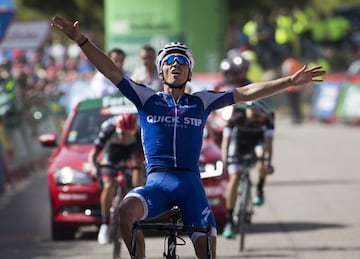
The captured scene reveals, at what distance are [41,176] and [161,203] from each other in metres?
15.1

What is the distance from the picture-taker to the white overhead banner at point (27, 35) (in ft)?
92.3

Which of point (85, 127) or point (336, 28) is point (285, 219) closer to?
point (85, 127)

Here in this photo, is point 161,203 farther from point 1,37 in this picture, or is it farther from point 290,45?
point 290,45

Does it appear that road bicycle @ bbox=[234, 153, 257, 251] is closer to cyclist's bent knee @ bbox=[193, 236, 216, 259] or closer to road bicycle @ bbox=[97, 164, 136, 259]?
road bicycle @ bbox=[97, 164, 136, 259]

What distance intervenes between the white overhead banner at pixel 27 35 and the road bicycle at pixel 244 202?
573 inches

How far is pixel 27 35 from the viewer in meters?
28.5

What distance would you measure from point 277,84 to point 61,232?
18.9 ft

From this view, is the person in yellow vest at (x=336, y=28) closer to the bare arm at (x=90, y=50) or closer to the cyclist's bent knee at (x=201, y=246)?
the bare arm at (x=90, y=50)

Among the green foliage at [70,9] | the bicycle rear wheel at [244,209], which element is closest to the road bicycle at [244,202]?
the bicycle rear wheel at [244,209]

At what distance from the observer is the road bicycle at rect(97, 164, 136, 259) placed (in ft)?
40.0

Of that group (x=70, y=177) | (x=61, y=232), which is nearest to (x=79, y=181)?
(x=70, y=177)

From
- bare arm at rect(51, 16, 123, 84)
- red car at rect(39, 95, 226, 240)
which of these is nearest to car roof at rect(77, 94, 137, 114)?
red car at rect(39, 95, 226, 240)

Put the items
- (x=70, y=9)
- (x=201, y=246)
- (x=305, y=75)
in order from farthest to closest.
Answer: (x=70, y=9) → (x=305, y=75) → (x=201, y=246)

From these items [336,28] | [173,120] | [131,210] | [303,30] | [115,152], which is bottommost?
[131,210]
